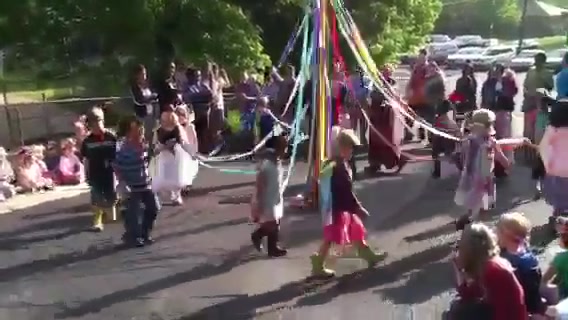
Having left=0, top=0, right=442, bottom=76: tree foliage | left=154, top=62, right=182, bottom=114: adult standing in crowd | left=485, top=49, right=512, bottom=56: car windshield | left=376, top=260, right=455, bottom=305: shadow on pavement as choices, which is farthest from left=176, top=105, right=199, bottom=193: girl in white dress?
left=485, top=49, right=512, bottom=56: car windshield

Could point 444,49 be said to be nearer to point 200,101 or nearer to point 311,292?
point 200,101

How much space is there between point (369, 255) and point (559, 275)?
279 cm

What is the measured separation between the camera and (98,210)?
10492mm

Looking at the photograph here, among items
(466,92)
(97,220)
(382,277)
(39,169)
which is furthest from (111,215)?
(466,92)

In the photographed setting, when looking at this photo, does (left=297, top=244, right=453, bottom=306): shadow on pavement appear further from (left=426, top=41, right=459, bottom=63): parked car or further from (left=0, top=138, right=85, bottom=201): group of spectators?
(left=426, top=41, right=459, bottom=63): parked car

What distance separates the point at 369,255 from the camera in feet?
28.6

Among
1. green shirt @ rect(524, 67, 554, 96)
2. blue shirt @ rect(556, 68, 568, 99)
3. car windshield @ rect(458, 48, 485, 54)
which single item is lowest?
car windshield @ rect(458, 48, 485, 54)

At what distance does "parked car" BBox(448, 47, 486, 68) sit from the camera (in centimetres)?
4041

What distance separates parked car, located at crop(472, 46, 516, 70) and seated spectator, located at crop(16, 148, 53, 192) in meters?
27.8

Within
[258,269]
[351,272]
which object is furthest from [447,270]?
[258,269]

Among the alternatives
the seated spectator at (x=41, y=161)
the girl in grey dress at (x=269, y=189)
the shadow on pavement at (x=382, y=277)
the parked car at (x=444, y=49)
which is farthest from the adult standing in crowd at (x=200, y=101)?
the parked car at (x=444, y=49)

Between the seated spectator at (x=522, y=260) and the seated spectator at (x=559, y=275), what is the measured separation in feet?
0.51

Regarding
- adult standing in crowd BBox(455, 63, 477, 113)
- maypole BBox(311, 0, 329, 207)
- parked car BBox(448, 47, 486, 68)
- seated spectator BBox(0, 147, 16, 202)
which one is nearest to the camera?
maypole BBox(311, 0, 329, 207)

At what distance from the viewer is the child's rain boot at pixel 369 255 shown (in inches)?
340
